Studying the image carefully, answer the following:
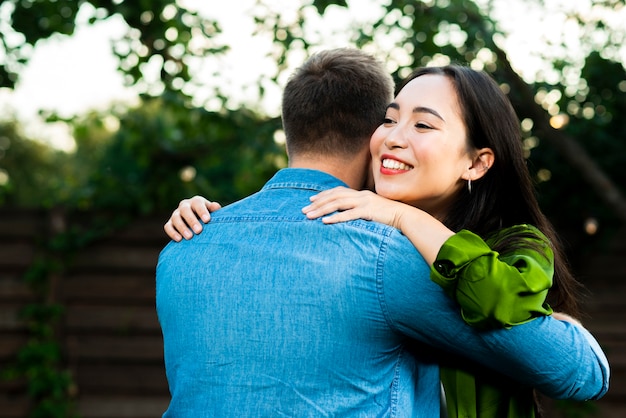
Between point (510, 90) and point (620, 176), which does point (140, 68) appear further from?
point (620, 176)

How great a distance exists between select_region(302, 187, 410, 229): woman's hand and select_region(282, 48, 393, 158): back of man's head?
0.18 metres

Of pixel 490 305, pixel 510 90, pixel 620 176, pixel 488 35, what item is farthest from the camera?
pixel 620 176

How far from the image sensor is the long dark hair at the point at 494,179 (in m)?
1.95

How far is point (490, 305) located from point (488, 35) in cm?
321

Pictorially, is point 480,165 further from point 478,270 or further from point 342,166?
point 478,270

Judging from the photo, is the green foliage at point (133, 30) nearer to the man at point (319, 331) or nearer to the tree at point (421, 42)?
the tree at point (421, 42)

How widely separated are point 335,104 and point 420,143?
216 millimetres

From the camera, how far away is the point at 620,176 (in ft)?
18.0

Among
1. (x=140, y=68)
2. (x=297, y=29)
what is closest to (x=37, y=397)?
(x=140, y=68)

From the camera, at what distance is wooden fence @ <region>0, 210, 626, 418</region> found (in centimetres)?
571

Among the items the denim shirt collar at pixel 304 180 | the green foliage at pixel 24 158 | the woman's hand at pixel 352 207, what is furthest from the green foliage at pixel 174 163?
the green foliage at pixel 24 158

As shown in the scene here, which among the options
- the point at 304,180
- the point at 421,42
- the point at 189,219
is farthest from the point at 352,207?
the point at 421,42

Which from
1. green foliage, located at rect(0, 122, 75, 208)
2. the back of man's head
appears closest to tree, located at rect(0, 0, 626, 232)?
the back of man's head

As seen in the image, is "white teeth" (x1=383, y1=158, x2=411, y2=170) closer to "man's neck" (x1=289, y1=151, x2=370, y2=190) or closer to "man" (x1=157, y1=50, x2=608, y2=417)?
"man's neck" (x1=289, y1=151, x2=370, y2=190)
